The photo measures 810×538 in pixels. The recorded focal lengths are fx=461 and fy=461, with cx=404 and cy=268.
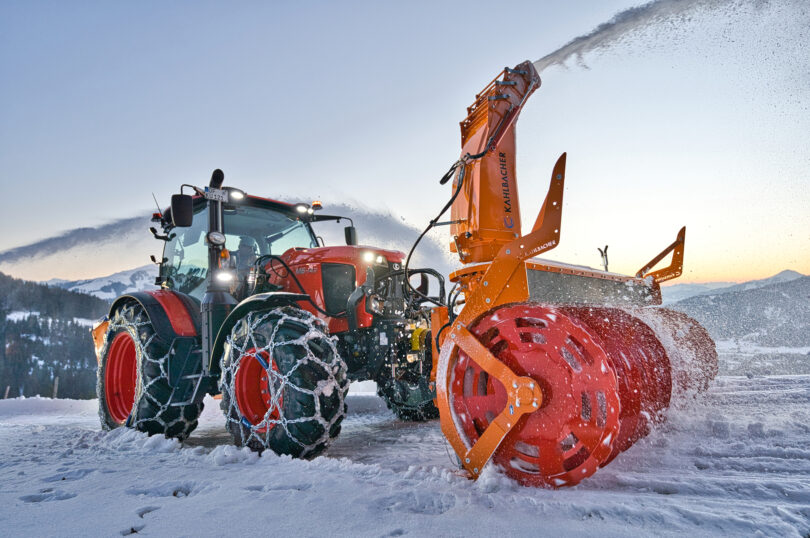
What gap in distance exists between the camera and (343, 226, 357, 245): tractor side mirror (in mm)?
5332

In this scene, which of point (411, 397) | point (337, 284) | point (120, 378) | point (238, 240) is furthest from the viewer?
point (120, 378)

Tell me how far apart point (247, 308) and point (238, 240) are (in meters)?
1.46

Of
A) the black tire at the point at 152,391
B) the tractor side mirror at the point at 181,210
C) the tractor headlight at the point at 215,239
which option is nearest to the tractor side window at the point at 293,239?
the tractor headlight at the point at 215,239

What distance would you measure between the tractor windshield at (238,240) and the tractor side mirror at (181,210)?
783 millimetres

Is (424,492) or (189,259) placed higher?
(189,259)

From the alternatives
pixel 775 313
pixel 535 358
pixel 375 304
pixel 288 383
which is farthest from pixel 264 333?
pixel 775 313

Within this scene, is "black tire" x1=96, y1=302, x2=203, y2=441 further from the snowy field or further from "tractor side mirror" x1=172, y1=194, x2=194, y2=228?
"tractor side mirror" x1=172, y1=194, x2=194, y2=228

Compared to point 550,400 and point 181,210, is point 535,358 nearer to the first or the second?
point 550,400

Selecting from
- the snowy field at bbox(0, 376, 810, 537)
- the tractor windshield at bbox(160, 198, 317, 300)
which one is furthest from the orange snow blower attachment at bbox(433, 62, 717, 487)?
the tractor windshield at bbox(160, 198, 317, 300)

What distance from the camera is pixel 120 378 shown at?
5.18 metres

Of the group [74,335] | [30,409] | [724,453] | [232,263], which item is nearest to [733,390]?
[724,453]

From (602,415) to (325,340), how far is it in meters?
1.88

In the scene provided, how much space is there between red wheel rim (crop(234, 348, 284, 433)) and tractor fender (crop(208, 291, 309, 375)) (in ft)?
1.24

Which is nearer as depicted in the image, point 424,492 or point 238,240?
point 424,492
